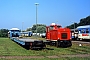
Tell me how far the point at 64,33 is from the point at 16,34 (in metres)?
28.8

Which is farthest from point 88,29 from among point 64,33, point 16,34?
point 16,34

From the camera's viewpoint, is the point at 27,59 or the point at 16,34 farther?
the point at 16,34

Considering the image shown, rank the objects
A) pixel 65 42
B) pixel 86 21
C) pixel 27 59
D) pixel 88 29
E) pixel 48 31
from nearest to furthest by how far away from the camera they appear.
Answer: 1. pixel 27 59
2. pixel 65 42
3. pixel 48 31
4. pixel 88 29
5. pixel 86 21

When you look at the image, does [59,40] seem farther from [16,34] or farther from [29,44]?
[16,34]

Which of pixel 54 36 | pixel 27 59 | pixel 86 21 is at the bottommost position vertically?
pixel 27 59

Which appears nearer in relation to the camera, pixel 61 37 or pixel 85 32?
pixel 61 37

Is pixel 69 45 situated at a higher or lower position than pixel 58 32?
lower

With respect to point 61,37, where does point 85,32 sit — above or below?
above

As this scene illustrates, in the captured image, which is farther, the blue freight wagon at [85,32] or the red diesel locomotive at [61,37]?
the blue freight wagon at [85,32]

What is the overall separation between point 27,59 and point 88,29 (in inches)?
1164

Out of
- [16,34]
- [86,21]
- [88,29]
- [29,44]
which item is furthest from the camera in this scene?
[86,21]

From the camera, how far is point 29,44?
2059 cm

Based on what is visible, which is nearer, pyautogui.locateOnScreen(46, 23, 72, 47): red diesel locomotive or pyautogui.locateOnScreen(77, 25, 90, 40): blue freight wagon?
pyautogui.locateOnScreen(46, 23, 72, 47): red diesel locomotive

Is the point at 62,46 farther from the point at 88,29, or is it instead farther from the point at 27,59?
the point at 88,29
